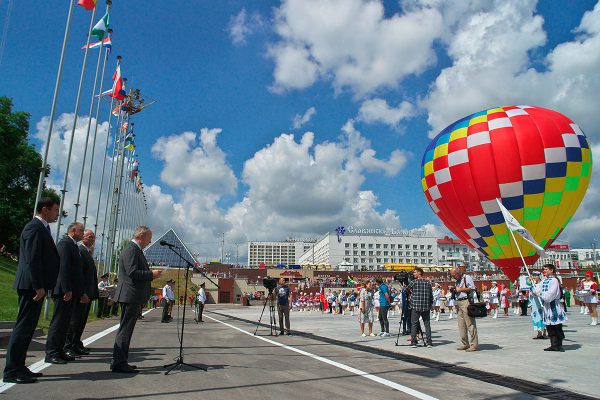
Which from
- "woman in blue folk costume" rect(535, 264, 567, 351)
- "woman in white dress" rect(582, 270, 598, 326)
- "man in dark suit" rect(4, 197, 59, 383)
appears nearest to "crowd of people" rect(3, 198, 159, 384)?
"man in dark suit" rect(4, 197, 59, 383)

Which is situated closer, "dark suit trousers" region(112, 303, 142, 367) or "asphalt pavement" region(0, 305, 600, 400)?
"asphalt pavement" region(0, 305, 600, 400)

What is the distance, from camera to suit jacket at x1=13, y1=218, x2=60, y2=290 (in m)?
5.41

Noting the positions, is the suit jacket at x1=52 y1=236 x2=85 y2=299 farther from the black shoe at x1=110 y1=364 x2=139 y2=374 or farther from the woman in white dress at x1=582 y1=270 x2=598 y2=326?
the woman in white dress at x1=582 y1=270 x2=598 y2=326

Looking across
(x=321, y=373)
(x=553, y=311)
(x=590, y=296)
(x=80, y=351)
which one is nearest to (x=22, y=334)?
(x=80, y=351)

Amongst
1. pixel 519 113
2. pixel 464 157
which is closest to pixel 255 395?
pixel 464 157

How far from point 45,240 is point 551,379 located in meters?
7.63

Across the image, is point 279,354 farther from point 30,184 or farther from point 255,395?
point 30,184

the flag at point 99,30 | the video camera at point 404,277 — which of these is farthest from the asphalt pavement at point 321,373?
the flag at point 99,30

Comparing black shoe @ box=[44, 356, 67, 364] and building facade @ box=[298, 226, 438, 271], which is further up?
building facade @ box=[298, 226, 438, 271]

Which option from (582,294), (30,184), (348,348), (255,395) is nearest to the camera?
(255,395)

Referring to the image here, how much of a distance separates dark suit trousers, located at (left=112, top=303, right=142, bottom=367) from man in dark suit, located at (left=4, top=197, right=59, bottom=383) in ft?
3.14

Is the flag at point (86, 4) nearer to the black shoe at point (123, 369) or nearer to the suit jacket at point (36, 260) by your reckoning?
the suit jacket at point (36, 260)

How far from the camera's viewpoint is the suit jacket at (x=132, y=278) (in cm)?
626

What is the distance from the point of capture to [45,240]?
18.7 feet
